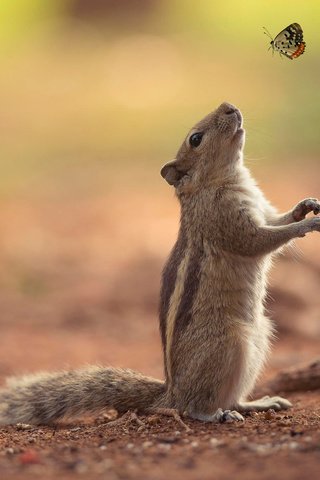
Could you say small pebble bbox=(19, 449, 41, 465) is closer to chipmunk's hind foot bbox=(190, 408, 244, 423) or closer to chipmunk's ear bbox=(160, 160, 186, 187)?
chipmunk's hind foot bbox=(190, 408, 244, 423)

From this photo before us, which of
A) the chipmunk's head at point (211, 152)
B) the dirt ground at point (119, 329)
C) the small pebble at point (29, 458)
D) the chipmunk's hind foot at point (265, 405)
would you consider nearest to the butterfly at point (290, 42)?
the chipmunk's head at point (211, 152)

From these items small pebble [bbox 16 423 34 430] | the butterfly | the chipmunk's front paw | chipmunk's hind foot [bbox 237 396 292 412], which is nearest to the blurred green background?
the chipmunk's front paw

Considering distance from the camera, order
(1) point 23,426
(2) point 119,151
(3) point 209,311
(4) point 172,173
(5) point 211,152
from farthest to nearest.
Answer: (2) point 119,151 → (4) point 172,173 → (5) point 211,152 → (1) point 23,426 → (3) point 209,311

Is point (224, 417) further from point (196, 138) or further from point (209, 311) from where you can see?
point (196, 138)

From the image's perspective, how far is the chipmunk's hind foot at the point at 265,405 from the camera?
6613mm

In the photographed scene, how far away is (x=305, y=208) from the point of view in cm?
662

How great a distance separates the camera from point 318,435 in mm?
5047

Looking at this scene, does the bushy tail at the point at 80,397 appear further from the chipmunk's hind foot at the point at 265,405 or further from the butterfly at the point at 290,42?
the butterfly at the point at 290,42

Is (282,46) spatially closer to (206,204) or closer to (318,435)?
(206,204)

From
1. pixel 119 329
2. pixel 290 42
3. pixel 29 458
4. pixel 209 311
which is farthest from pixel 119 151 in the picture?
pixel 29 458

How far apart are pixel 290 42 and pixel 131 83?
24.4 metres

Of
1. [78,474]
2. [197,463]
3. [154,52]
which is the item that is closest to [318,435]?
→ [197,463]

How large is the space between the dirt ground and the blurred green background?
2.58 m

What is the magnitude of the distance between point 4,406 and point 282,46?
123 inches
